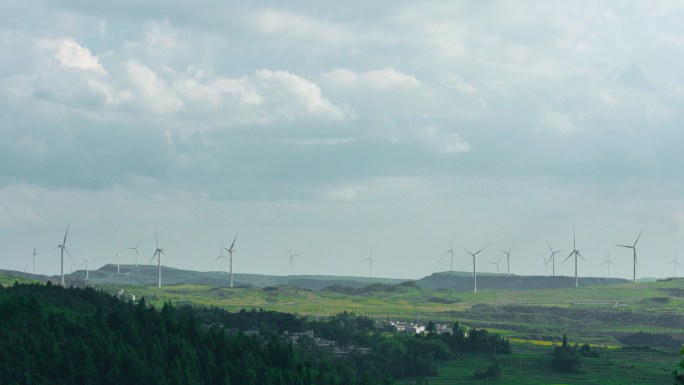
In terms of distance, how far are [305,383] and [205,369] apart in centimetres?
2511

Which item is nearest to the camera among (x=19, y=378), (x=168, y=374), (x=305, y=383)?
(x=19, y=378)

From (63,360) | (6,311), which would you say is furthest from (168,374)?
(6,311)

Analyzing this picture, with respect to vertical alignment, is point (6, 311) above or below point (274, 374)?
above

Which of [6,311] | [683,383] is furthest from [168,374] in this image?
[683,383]

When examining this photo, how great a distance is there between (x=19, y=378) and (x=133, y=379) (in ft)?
78.7

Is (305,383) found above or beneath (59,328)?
beneath

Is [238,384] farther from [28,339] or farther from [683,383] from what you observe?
[683,383]

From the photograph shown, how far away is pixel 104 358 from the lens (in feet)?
607

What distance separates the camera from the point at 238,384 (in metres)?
185

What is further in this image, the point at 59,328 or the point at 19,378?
the point at 59,328

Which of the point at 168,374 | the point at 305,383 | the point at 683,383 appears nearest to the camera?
the point at 683,383

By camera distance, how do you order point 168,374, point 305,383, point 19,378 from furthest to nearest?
point 305,383 < point 168,374 < point 19,378

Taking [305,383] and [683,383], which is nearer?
[683,383]

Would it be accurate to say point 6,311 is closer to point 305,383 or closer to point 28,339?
point 28,339
